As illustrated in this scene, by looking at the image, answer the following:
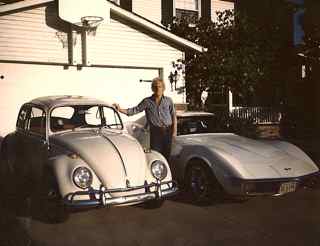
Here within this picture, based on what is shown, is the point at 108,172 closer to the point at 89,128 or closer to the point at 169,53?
Answer: the point at 89,128

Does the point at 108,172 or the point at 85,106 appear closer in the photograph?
the point at 108,172

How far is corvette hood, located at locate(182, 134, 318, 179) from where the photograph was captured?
6.13 metres

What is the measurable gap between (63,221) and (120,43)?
6.77 metres

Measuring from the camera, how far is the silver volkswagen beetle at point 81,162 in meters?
5.52

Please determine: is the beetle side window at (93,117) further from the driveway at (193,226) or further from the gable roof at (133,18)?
the gable roof at (133,18)

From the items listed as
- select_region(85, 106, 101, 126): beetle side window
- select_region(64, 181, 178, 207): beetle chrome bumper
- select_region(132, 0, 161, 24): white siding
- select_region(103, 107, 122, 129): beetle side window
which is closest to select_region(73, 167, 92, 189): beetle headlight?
select_region(64, 181, 178, 207): beetle chrome bumper

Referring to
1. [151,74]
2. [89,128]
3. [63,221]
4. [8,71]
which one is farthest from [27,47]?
[63,221]

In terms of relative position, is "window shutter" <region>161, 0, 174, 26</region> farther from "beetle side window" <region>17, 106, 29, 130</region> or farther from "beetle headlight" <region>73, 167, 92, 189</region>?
"beetle headlight" <region>73, 167, 92, 189</region>

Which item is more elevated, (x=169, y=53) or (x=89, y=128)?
(x=169, y=53)

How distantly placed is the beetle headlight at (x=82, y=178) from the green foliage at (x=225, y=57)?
794 cm

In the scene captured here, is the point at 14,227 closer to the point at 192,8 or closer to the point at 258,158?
the point at 258,158

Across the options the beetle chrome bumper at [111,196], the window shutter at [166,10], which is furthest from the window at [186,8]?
the beetle chrome bumper at [111,196]

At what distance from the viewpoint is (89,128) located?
274 inches

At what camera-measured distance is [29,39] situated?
10.4 m
